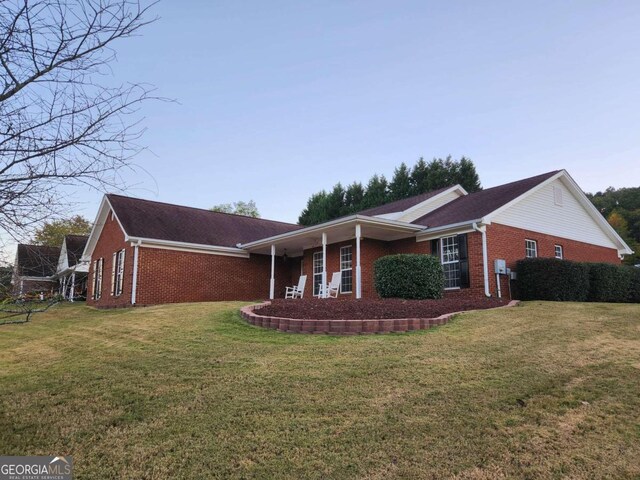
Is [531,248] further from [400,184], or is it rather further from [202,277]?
[400,184]

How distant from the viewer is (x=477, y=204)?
1638cm

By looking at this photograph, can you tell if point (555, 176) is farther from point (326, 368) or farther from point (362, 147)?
point (326, 368)

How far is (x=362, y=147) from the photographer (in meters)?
18.5

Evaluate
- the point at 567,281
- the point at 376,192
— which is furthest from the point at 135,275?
the point at 376,192

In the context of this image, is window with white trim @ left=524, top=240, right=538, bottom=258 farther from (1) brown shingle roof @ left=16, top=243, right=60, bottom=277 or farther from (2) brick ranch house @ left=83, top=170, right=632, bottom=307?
(1) brown shingle roof @ left=16, top=243, right=60, bottom=277

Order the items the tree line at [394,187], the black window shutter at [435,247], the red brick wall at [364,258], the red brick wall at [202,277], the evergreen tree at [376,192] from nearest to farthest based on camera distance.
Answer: the black window shutter at [435,247] < the red brick wall at [364,258] < the red brick wall at [202,277] < the tree line at [394,187] < the evergreen tree at [376,192]

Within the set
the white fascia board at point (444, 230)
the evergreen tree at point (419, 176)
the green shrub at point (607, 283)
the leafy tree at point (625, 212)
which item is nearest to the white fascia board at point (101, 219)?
the white fascia board at point (444, 230)

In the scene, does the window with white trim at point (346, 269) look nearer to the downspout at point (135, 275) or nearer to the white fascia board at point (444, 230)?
the white fascia board at point (444, 230)

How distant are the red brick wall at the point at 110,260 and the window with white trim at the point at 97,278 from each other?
0.78ft

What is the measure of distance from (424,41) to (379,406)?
11.4 meters

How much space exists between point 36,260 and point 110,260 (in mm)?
17661

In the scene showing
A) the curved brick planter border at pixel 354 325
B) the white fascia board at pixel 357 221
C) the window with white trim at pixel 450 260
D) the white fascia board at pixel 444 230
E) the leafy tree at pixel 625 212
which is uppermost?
the leafy tree at pixel 625 212

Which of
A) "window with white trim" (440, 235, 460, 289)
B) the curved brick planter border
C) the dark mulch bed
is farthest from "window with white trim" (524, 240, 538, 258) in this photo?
the curved brick planter border

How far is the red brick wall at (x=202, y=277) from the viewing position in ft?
55.6
